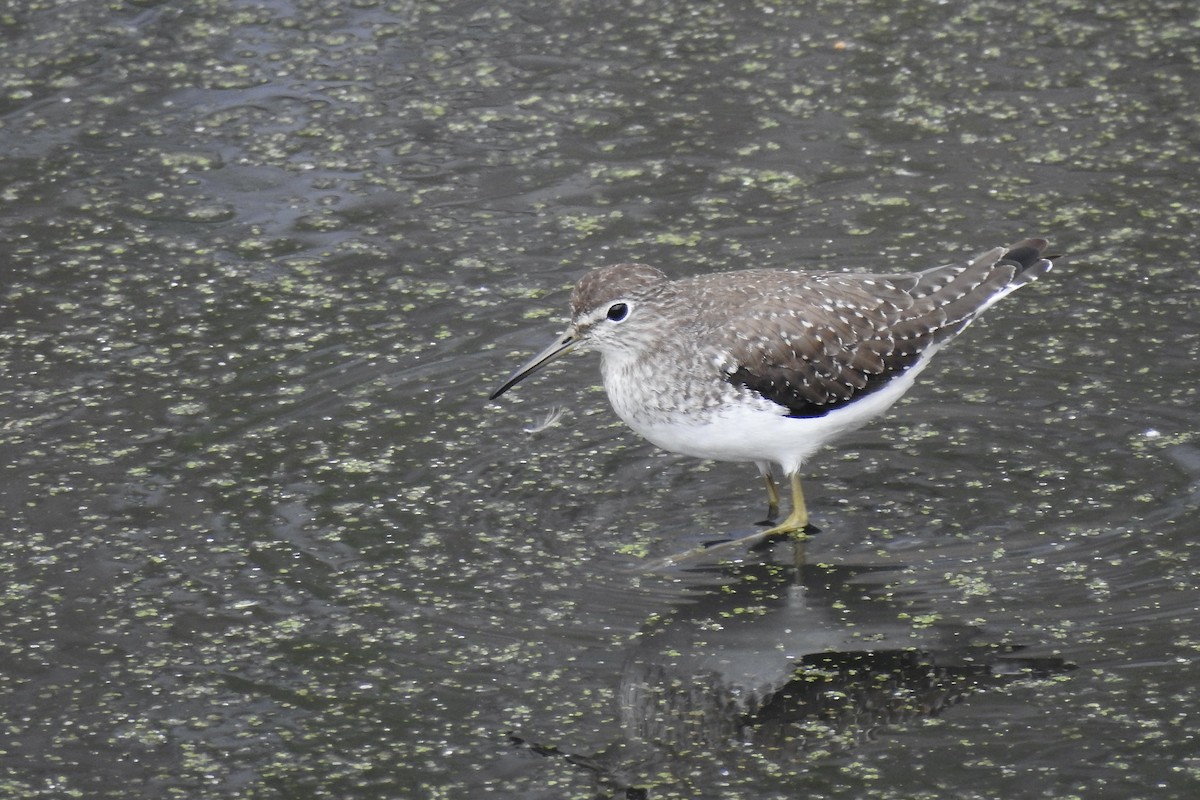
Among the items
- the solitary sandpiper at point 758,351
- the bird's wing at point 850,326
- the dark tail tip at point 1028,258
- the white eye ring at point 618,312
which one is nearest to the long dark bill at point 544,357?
the solitary sandpiper at point 758,351

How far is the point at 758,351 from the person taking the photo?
20.1 ft

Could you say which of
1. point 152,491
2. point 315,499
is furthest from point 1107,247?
point 152,491

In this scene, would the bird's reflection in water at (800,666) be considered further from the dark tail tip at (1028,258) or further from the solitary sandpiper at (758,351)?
the dark tail tip at (1028,258)

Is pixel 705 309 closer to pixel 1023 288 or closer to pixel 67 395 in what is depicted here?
pixel 1023 288

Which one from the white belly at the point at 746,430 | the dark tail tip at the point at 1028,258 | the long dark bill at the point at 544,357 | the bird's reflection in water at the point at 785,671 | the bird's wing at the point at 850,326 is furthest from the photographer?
the dark tail tip at the point at 1028,258

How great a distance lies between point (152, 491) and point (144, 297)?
5.59 ft

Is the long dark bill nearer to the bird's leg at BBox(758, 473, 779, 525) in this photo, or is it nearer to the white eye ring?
the white eye ring

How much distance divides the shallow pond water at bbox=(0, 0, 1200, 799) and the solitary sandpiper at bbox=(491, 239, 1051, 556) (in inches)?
15.4

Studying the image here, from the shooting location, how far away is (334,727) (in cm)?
511

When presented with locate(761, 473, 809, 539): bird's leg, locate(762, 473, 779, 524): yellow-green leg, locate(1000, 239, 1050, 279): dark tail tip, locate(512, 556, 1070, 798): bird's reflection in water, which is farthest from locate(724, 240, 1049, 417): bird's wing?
locate(512, 556, 1070, 798): bird's reflection in water

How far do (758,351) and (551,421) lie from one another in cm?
116

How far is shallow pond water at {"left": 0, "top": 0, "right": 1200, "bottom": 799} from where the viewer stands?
508 cm

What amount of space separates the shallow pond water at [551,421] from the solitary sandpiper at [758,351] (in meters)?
A: 0.39

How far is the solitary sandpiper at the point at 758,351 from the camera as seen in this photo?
6.05 m
